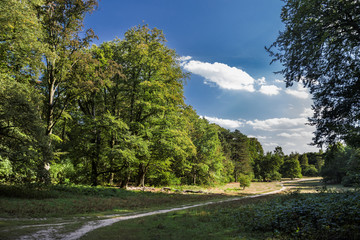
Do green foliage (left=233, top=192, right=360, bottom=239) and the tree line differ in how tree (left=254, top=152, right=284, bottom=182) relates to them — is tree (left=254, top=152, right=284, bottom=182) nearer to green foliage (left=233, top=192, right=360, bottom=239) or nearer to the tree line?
the tree line

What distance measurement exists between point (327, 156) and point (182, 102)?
53.8ft

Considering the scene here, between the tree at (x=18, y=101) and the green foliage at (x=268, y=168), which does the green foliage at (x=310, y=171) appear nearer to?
the green foliage at (x=268, y=168)

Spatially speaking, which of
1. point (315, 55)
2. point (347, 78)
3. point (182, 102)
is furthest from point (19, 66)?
point (347, 78)

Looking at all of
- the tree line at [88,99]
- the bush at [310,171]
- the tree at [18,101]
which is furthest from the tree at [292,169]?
the tree at [18,101]

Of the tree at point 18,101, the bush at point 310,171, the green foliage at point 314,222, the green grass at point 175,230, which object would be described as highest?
the tree at point 18,101

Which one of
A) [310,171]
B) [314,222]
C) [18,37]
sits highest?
[18,37]

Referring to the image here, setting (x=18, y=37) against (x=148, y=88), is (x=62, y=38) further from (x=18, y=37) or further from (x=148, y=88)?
(x=148, y=88)

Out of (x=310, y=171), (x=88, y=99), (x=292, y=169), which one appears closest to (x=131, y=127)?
(x=88, y=99)

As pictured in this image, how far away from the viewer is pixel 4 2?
40.0 ft

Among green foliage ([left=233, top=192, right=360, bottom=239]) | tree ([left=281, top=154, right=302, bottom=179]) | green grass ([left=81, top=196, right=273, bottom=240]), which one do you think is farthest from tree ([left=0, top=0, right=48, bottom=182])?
tree ([left=281, top=154, right=302, bottom=179])

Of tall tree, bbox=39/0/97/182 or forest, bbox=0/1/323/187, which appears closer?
forest, bbox=0/1/323/187

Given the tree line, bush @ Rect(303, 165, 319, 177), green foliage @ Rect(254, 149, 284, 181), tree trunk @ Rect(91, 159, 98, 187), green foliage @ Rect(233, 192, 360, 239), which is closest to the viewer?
green foliage @ Rect(233, 192, 360, 239)

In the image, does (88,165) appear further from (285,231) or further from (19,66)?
(285,231)

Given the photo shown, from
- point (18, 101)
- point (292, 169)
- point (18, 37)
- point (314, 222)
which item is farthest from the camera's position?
point (292, 169)
